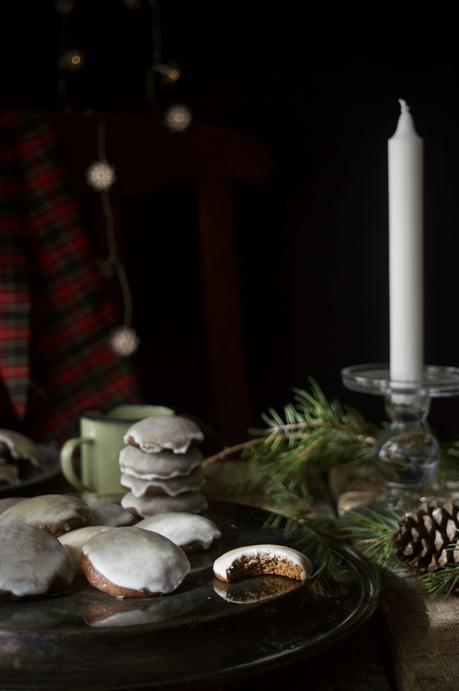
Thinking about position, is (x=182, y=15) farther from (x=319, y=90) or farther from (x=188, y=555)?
(x=188, y=555)

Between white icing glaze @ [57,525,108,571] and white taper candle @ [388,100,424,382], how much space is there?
0.26m

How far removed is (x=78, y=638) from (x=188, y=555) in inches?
4.7

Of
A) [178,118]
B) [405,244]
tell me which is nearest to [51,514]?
[405,244]

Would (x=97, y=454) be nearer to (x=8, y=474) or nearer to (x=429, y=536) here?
(x=8, y=474)

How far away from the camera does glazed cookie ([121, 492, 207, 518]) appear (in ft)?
1.85

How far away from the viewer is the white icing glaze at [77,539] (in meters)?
0.45

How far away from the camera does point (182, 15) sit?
4.89 feet

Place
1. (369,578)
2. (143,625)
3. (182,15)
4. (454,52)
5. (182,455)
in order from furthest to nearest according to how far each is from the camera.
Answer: (182,15) < (454,52) < (182,455) < (369,578) < (143,625)

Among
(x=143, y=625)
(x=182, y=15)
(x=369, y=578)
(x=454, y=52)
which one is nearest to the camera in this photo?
(x=143, y=625)

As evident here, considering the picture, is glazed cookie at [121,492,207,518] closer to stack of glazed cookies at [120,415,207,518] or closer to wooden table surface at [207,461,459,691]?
stack of glazed cookies at [120,415,207,518]

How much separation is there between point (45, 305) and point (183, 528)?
0.82 meters

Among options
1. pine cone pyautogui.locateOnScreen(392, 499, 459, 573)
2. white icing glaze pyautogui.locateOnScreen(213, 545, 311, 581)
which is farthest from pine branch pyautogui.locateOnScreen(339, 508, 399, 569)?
white icing glaze pyautogui.locateOnScreen(213, 545, 311, 581)

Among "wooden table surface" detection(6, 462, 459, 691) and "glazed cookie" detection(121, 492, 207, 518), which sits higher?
"glazed cookie" detection(121, 492, 207, 518)

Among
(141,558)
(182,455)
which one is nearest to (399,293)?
(182,455)
